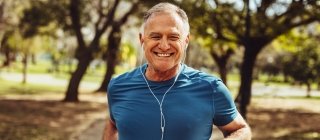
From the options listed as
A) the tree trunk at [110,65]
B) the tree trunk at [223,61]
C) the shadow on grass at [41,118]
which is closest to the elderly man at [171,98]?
the shadow on grass at [41,118]

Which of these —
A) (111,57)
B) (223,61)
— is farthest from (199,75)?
(111,57)

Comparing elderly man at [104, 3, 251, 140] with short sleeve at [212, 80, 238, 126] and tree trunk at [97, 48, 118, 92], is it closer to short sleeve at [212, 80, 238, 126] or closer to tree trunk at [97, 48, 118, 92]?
short sleeve at [212, 80, 238, 126]

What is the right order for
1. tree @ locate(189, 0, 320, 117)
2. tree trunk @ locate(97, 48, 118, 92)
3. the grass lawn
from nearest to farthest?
the grass lawn < tree @ locate(189, 0, 320, 117) < tree trunk @ locate(97, 48, 118, 92)

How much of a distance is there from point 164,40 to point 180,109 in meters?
0.34

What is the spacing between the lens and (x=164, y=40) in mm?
2512

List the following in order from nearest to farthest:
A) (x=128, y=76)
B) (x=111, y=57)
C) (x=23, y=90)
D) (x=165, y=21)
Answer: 1. (x=165, y=21)
2. (x=128, y=76)
3. (x=23, y=90)
4. (x=111, y=57)

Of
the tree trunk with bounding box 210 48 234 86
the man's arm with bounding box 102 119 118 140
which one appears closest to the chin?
the man's arm with bounding box 102 119 118 140

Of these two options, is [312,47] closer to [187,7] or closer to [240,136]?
[187,7]

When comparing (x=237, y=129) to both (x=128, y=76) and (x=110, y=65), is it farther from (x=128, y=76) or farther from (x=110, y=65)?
(x=110, y=65)

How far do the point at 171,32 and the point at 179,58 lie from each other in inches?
5.3

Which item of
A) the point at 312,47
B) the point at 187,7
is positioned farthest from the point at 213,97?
the point at 312,47

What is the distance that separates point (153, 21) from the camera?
8.36ft

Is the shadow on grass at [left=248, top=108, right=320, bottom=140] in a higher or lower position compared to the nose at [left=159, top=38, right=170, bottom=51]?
lower

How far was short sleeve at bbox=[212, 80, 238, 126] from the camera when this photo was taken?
2.48 m
